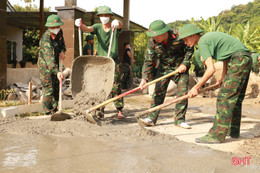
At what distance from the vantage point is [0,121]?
16.3ft

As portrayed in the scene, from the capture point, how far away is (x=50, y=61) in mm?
5387

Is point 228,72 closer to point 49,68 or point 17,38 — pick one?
point 49,68

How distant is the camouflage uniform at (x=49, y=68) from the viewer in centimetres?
541

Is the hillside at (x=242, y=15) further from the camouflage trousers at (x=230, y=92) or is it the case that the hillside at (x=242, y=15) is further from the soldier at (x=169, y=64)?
the camouflage trousers at (x=230, y=92)

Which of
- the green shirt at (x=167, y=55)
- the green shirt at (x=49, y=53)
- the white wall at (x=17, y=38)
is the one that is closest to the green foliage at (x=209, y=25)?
the white wall at (x=17, y=38)

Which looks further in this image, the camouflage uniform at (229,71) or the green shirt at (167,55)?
the green shirt at (167,55)

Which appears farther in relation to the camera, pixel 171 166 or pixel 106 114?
pixel 106 114

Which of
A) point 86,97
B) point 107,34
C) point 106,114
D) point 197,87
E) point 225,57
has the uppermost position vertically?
point 107,34

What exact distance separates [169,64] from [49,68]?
211 cm

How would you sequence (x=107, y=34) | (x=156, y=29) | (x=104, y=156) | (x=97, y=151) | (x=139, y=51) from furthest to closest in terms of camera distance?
(x=139, y=51), (x=107, y=34), (x=156, y=29), (x=97, y=151), (x=104, y=156)

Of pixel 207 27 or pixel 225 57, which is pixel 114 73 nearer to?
pixel 225 57

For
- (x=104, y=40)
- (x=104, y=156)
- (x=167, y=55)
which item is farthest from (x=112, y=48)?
(x=104, y=156)

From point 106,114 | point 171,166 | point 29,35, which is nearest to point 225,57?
point 171,166

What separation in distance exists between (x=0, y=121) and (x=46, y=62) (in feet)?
4.17
